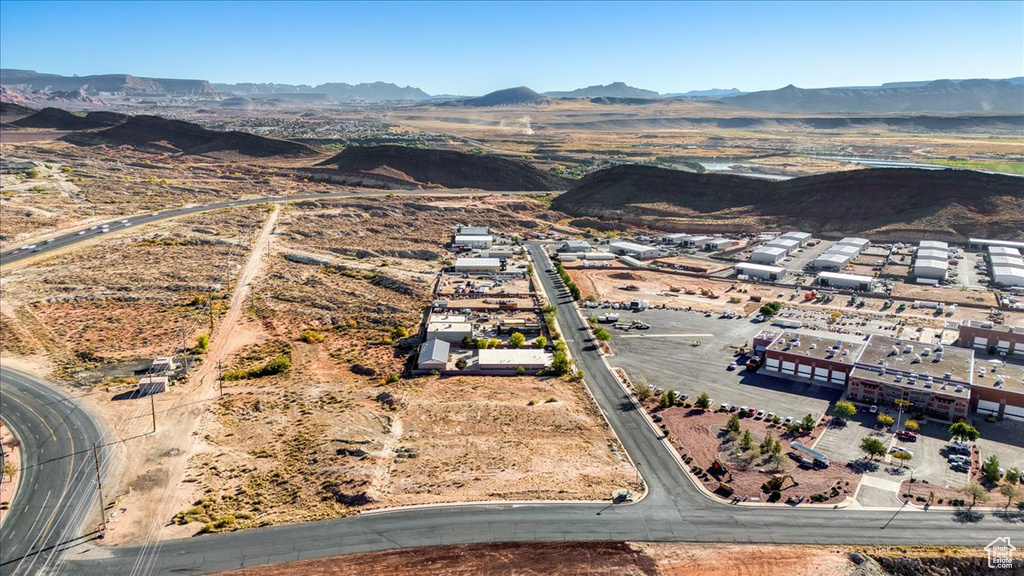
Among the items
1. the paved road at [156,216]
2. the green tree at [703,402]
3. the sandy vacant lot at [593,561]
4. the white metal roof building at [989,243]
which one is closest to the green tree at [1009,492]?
the sandy vacant lot at [593,561]

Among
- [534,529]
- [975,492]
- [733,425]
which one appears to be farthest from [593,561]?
[975,492]

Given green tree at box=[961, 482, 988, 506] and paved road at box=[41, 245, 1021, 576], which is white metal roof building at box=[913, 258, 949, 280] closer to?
green tree at box=[961, 482, 988, 506]

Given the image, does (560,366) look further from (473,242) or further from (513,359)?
(473,242)

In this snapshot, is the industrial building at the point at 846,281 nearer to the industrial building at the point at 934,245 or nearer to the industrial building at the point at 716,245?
the industrial building at the point at 716,245

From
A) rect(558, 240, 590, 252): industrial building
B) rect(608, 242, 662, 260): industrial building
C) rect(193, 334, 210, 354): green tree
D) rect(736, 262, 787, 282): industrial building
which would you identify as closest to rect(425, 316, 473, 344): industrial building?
rect(193, 334, 210, 354): green tree

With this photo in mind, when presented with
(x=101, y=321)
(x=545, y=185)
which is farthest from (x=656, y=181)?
(x=101, y=321)

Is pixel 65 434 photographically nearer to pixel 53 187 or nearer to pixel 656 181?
pixel 53 187

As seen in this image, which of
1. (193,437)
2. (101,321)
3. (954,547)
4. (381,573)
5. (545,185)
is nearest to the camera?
(381,573)
